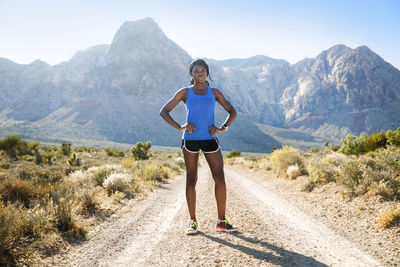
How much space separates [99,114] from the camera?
12419cm

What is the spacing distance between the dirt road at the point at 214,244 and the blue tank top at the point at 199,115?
1.68 meters

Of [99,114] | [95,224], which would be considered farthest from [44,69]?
[95,224]

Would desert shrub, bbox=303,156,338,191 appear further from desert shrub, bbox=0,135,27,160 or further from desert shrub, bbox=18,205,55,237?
desert shrub, bbox=0,135,27,160

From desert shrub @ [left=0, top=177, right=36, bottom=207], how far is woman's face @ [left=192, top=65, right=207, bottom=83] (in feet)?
16.5

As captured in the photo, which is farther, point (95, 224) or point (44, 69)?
point (44, 69)

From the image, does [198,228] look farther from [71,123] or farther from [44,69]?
[44,69]

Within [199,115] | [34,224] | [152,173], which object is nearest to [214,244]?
[199,115]

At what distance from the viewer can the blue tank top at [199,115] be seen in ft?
13.6

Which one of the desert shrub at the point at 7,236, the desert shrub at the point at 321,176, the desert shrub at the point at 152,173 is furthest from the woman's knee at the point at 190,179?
the desert shrub at the point at 152,173

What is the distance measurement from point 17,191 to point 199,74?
541cm

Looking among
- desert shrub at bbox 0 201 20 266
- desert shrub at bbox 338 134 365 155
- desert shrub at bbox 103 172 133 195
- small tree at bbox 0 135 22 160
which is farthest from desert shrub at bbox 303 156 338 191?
small tree at bbox 0 135 22 160

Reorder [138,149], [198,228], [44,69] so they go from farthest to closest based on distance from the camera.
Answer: [44,69] → [138,149] → [198,228]

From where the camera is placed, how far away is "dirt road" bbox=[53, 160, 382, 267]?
3.19 metres

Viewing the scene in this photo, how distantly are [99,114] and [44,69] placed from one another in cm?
9458
